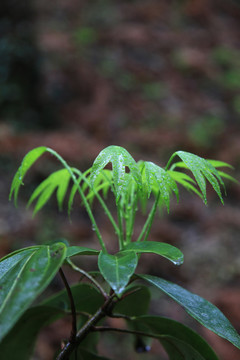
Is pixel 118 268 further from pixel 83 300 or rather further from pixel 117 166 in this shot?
pixel 83 300

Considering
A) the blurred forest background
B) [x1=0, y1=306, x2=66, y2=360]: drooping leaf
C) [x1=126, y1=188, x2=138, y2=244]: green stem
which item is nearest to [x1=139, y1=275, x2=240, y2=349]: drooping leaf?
[x1=126, y1=188, x2=138, y2=244]: green stem

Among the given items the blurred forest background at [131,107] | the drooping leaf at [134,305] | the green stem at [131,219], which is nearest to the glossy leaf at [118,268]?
the green stem at [131,219]

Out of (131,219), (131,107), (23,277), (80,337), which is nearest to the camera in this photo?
(23,277)

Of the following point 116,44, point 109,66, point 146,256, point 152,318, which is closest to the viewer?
point 152,318

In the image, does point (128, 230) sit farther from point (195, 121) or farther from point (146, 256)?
point (195, 121)

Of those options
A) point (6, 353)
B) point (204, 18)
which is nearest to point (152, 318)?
point (6, 353)

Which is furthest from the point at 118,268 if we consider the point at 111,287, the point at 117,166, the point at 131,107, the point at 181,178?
the point at 131,107

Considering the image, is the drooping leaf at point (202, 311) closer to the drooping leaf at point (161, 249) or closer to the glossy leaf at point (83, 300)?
the drooping leaf at point (161, 249)
